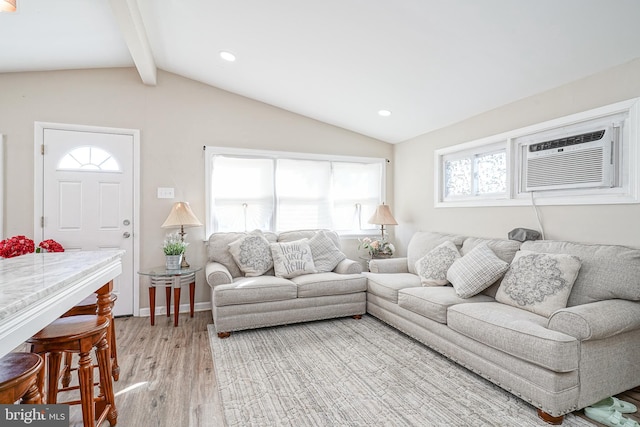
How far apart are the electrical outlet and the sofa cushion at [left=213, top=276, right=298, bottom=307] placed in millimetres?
1345

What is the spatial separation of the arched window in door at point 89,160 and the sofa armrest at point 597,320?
4230mm

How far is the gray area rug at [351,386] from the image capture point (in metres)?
1.90

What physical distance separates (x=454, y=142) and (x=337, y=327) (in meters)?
2.46

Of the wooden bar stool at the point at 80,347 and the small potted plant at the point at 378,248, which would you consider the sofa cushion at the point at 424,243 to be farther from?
the wooden bar stool at the point at 80,347

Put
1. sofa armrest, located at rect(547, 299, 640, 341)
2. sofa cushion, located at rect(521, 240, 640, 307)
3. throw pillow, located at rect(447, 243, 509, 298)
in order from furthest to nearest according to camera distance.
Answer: throw pillow, located at rect(447, 243, 509, 298) < sofa cushion, located at rect(521, 240, 640, 307) < sofa armrest, located at rect(547, 299, 640, 341)

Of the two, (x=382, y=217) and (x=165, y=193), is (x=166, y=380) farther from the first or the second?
(x=382, y=217)

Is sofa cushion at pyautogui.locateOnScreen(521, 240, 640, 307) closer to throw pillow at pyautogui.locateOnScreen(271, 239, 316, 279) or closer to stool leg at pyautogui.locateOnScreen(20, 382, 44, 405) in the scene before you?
throw pillow at pyautogui.locateOnScreen(271, 239, 316, 279)

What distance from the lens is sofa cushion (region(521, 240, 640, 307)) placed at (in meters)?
2.13

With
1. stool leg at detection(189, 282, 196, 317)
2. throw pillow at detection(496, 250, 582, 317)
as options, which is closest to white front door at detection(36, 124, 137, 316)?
stool leg at detection(189, 282, 196, 317)

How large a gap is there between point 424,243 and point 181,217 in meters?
2.72

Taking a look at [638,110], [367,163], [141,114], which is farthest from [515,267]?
[141,114]

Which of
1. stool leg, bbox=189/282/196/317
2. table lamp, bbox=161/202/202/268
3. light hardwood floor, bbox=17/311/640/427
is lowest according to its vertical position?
light hardwood floor, bbox=17/311/640/427

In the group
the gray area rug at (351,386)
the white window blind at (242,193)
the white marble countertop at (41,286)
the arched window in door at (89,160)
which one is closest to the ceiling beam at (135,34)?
the arched window in door at (89,160)

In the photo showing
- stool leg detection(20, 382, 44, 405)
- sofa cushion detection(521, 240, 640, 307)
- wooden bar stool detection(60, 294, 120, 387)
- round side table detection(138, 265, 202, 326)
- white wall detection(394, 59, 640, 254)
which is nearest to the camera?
stool leg detection(20, 382, 44, 405)
